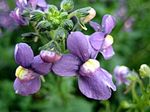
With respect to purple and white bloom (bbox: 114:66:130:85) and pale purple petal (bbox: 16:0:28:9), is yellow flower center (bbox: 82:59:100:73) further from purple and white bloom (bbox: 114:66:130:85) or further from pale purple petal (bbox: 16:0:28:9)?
purple and white bloom (bbox: 114:66:130:85)

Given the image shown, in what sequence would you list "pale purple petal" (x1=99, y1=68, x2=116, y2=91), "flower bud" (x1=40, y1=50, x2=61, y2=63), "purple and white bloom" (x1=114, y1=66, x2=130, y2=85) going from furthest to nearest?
"purple and white bloom" (x1=114, y1=66, x2=130, y2=85) → "pale purple petal" (x1=99, y1=68, x2=116, y2=91) → "flower bud" (x1=40, y1=50, x2=61, y2=63)

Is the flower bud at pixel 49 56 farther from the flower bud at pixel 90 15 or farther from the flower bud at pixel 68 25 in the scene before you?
the flower bud at pixel 90 15

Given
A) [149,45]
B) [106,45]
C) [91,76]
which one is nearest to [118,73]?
[106,45]

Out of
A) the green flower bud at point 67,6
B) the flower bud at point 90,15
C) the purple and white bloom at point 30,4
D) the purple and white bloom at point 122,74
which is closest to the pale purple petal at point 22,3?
the purple and white bloom at point 30,4

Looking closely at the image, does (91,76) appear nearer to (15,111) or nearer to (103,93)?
(103,93)

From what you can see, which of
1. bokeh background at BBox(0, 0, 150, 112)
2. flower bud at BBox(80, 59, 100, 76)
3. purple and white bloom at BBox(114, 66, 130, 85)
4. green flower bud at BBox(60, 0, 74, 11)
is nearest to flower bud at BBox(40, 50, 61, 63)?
flower bud at BBox(80, 59, 100, 76)

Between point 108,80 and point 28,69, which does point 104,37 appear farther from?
point 28,69

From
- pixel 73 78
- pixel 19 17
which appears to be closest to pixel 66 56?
pixel 19 17
